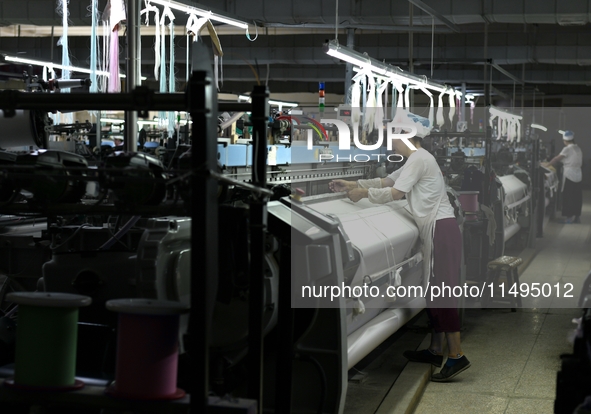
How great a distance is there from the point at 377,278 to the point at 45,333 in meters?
2.87

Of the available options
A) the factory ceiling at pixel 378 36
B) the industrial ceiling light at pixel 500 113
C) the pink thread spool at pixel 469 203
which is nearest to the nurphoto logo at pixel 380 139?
the pink thread spool at pixel 469 203

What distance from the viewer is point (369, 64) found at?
693 centimetres

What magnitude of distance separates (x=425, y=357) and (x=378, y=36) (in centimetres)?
1126

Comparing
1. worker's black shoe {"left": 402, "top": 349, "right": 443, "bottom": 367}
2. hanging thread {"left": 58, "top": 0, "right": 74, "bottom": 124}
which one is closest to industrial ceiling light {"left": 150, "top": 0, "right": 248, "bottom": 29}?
hanging thread {"left": 58, "top": 0, "right": 74, "bottom": 124}

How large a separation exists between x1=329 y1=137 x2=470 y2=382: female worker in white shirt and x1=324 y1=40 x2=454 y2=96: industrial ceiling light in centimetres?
97

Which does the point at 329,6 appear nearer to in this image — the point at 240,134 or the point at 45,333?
the point at 240,134

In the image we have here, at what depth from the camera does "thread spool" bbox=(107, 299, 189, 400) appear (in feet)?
7.45

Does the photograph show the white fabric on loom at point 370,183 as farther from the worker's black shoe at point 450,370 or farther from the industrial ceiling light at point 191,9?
the industrial ceiling light at point 191,9

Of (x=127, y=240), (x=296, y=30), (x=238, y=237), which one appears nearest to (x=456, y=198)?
(x=127, y=240)

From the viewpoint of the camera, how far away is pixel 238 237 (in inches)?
99.0

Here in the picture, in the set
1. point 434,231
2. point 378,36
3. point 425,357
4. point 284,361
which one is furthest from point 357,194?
point 378,36

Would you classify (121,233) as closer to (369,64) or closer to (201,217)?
(201,217)

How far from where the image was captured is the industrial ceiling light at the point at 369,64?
594 cm

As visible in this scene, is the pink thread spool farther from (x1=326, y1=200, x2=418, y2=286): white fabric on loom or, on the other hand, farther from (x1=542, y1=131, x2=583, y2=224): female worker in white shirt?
(x1=542, y1=131, x2=583, y2=224): female worker in white shirt
